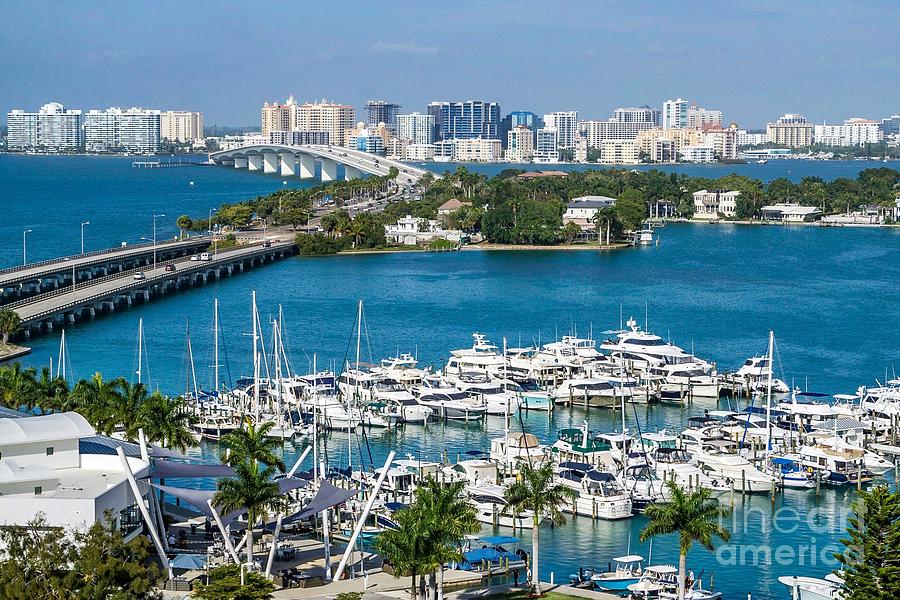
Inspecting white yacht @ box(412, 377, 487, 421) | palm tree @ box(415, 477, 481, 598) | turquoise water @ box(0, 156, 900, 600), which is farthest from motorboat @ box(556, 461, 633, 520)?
white yacht @ box(412, 377, 487, 421)

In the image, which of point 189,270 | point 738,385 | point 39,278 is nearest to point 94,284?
point 39,278

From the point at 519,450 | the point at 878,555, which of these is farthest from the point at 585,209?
the point at 878,555

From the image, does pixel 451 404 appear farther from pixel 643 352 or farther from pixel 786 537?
pixel 786 537

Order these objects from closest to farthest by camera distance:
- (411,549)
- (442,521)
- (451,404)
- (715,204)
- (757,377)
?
(411,549)
(442,521)
(451,404)
(757,377)
(715,204)

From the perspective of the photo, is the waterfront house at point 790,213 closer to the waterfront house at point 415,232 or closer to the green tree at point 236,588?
the waterfront house at point 415,232

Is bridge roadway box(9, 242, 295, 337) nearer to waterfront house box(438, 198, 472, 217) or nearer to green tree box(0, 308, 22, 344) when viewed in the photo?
green tree box(0, 308, 22, 344)
